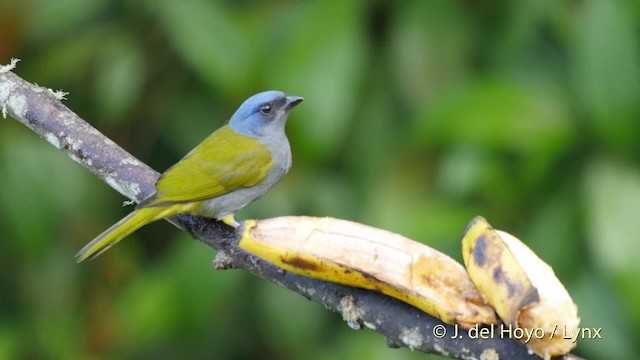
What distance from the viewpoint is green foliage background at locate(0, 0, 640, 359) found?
354 centimetres

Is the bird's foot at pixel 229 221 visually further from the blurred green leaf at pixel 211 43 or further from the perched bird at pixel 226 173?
the blurred green leaf at pixel 211 43

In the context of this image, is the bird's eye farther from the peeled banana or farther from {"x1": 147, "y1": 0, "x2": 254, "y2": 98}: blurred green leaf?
{"x1": 147, "y1": 0, "x2": 254, "y2": 98}: blurred green leaf

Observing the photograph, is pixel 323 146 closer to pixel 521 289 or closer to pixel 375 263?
pixel 375 263

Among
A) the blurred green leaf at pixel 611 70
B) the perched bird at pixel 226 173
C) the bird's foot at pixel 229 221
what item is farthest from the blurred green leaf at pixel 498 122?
the bird's foot at pixel 229 221

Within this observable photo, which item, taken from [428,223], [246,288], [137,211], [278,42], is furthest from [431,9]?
[137,211]

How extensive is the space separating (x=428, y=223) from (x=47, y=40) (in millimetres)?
1606

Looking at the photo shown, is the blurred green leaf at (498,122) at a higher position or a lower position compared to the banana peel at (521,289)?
higher

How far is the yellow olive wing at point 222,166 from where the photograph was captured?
2.60 m

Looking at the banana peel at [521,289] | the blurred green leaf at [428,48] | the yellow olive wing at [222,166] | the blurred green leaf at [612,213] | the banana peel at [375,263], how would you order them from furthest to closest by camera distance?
the blurred green leaf at [428,48]
the blurred green leaf at [612,213]
the yellow olive wing at [222,166]
the banana peel at [375,263]
the banana peel at [521,289]

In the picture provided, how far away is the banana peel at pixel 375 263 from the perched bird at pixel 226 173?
0.34 metres

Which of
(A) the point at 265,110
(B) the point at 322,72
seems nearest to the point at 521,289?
(A) the point at 265,110

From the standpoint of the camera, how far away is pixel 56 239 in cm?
412

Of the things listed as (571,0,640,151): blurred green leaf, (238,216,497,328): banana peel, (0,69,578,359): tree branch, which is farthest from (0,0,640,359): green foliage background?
(238,216,497,328): banana peel

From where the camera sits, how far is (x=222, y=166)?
2.73 metres
